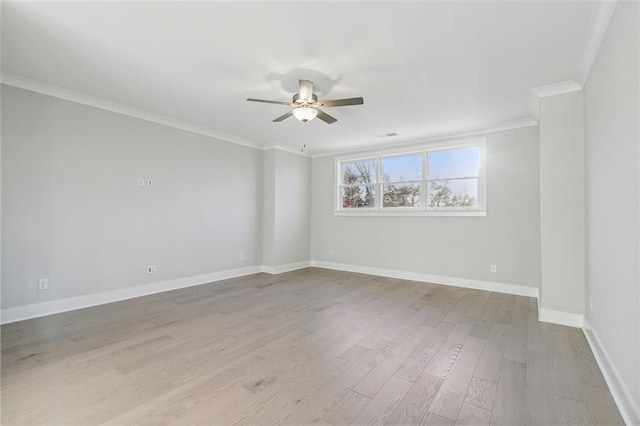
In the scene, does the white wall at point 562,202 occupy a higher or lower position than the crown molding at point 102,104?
lower

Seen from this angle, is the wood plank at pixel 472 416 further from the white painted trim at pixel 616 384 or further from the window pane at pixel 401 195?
the window pane at pixel 401 195

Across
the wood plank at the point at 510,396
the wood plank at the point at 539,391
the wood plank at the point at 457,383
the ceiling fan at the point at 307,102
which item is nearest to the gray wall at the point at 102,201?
the ceiling fan at the point at 307,102

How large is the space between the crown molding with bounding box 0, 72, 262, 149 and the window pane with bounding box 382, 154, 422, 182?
3.12 metres

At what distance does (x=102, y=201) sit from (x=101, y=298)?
4.26ft

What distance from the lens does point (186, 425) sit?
64.1 inches

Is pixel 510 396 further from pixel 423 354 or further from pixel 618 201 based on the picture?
pixel 618 201

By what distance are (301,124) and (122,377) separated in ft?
12.7

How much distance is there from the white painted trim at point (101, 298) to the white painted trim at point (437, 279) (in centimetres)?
235

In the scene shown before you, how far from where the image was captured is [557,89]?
3.24m

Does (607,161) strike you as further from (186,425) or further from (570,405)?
(186,425)

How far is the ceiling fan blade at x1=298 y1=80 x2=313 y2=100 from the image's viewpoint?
2.92 meters

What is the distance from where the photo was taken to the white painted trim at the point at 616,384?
1.61 meters

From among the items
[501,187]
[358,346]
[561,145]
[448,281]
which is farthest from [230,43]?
[448,281]

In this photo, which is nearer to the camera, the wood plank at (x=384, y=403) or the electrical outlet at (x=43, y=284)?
the wood plank at (x=384, y=403)
